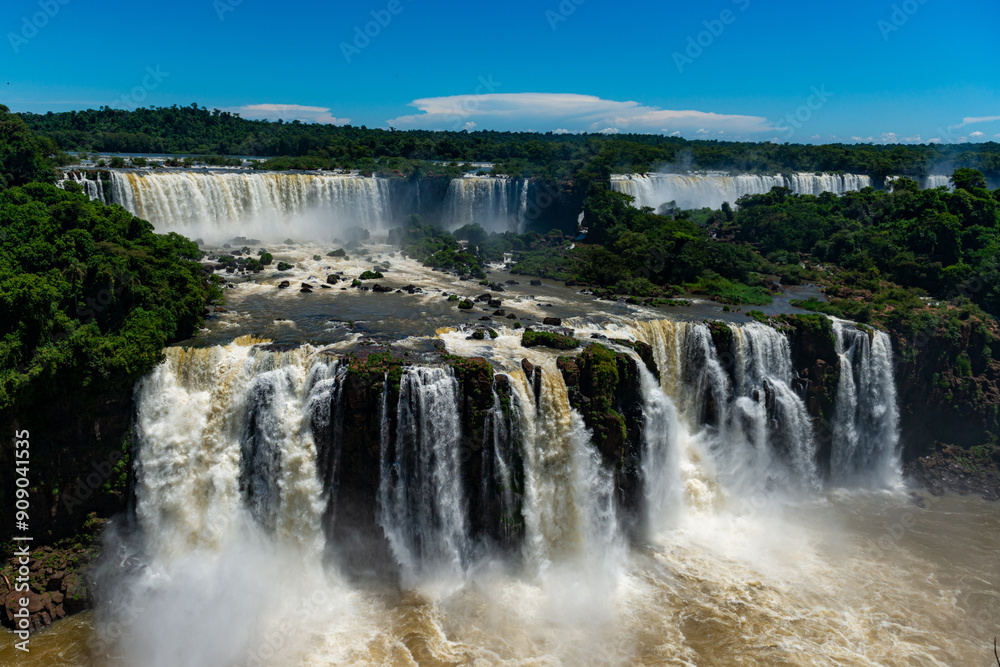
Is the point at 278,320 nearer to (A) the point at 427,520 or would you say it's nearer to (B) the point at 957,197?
(A) the point at 427,520

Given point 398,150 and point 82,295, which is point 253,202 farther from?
point 398,150

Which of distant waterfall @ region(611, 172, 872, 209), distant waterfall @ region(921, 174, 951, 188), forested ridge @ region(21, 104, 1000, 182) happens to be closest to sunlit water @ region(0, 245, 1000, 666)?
distant waterfall @ region(611, 172, 872, 209)

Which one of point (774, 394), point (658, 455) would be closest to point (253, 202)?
point (658, 455)

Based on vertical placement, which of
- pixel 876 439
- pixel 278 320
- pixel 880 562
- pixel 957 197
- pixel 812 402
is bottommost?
pixel 880 562

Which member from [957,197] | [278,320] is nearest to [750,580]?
[278,320]

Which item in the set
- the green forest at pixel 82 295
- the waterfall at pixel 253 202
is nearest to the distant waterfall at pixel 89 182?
A: the waterfall at pixel 253 202

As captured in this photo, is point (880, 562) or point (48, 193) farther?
point (48, 193)
